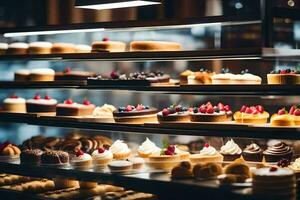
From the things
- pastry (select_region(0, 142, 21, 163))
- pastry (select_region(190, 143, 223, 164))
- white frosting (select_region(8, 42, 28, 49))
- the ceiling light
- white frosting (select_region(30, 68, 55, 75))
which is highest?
the ceiling light

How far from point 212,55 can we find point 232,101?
78 centimetres

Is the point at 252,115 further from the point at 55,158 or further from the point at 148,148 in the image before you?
the point at 55,158

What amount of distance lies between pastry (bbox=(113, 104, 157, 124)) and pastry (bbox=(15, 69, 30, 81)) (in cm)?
177

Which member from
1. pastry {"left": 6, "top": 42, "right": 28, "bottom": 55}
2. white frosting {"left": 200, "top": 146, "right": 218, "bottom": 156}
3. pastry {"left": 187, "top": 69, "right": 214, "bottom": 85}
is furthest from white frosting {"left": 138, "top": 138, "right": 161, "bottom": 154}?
pastry {"left": 6, "top": 42, "right": 28, "bottom": 55}

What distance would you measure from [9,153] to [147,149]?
1.71 m

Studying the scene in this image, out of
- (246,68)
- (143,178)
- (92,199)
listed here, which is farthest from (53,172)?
(246,68)

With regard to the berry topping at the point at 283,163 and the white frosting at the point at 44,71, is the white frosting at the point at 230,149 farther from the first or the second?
the white frosting at the point at 44,71

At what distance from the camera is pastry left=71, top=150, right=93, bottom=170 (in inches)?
258

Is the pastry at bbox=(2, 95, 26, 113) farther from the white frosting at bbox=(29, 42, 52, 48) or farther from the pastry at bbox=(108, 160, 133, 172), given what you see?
the pastry at bbox=(108, 160, 133, 172)

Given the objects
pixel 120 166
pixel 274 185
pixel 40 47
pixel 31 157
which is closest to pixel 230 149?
pixel 120 166

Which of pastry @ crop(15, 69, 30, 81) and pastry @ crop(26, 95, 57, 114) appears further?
pastry @ crop(15, 69, 30, 81)

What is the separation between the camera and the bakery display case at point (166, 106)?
18.8 ft

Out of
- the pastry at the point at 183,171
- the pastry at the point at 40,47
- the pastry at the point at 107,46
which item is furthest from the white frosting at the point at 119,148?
the pastry at the point at 40,47

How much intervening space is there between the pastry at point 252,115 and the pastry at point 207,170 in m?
0.57
